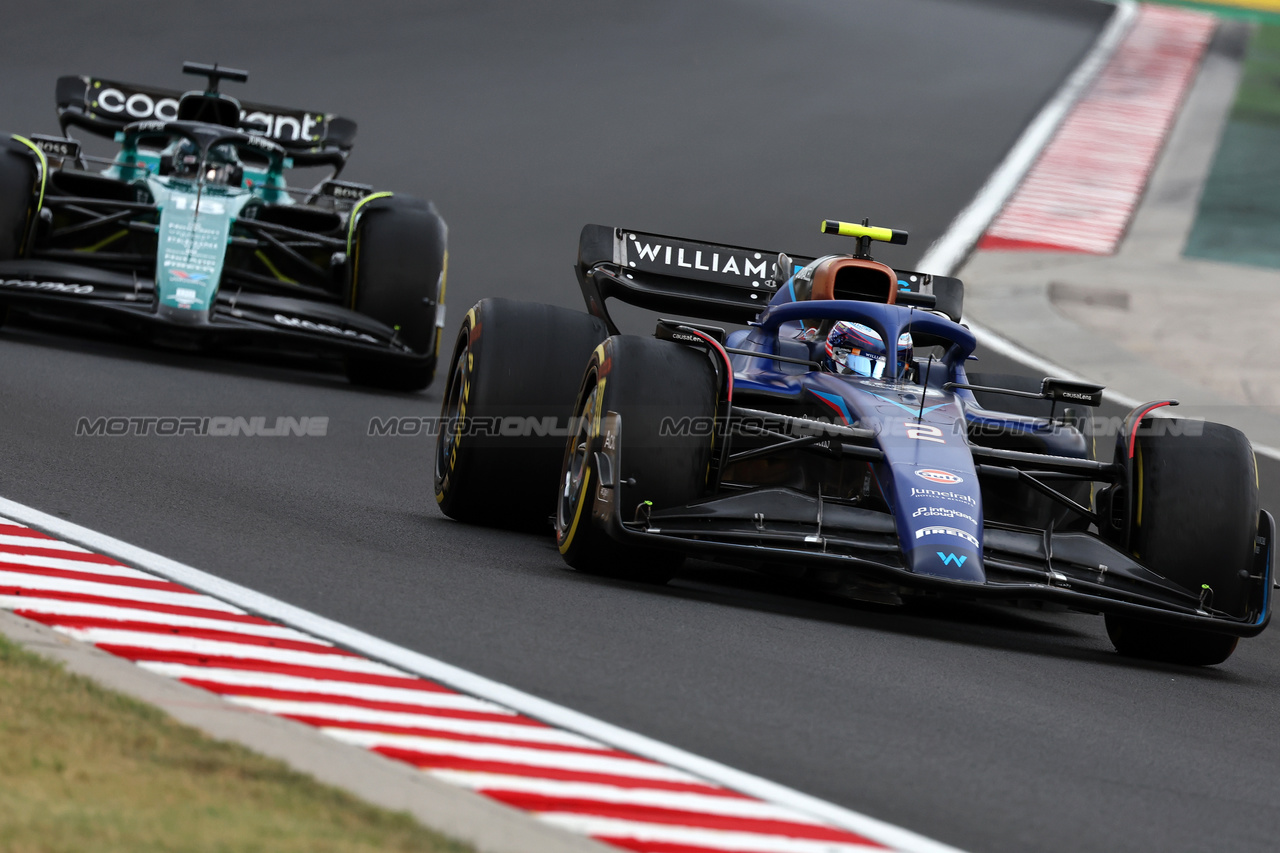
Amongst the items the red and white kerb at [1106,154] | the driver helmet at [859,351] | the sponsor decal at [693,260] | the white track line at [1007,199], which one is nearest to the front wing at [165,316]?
the sponsor decal at [693,260]

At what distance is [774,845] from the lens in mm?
3869

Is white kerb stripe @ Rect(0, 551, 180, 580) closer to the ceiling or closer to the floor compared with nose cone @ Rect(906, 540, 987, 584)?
closer to the floor

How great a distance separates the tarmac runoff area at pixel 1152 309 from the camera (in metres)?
16.6

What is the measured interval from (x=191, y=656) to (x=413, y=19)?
32.6 meters

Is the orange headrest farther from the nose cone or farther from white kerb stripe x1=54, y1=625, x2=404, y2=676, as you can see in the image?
white kerb stripe x1=54, y1=625, x2=404, y2=676

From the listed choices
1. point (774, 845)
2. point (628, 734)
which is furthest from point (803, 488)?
point (774, 845)

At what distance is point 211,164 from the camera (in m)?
13.8

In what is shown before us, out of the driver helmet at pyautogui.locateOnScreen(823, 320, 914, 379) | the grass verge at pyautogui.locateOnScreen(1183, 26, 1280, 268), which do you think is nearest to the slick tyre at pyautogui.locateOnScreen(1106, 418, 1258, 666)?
the driver helmet at pyautogui.locateOnScreen(823, 320, 914, 379)

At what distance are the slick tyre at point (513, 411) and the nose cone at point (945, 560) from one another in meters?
2.30

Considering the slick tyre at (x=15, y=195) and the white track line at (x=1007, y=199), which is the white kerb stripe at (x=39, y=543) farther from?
the white track line at (x=1007, y=199)

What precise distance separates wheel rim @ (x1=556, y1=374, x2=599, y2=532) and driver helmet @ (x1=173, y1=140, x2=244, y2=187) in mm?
6665

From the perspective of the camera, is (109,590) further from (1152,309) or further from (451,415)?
(1152,309)

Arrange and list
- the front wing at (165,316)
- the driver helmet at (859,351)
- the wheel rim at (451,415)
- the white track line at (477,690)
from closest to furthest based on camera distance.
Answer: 1. the white track line at (477,690)
2. the driver helmet at (859,351)
3. the wheel rim at (451,415)
4. the front wing at (165,316)

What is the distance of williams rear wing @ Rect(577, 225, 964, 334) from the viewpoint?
9906 millimetres
